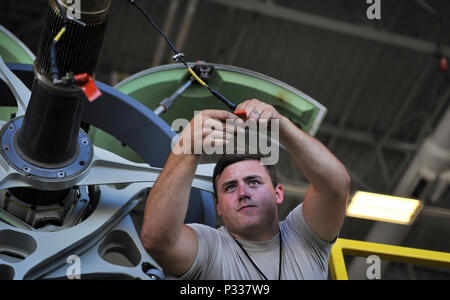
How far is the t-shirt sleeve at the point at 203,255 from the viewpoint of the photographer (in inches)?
130

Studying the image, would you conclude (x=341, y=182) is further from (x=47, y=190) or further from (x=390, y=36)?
(x=390, y=36)

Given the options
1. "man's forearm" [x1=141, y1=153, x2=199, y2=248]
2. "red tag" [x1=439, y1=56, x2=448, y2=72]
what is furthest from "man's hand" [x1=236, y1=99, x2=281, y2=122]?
"red tag" [x1=439, y1=56, x2=448, y2=72]

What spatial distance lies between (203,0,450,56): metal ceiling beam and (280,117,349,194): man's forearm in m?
7.36

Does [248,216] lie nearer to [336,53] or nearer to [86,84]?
[86,84]

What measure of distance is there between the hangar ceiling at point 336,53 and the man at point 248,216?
673 centimetres

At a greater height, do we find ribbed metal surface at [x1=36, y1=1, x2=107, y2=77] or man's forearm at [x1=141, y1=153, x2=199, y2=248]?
ribbed metal surface at [x1=36, y1=1, x2=107, y2=77]

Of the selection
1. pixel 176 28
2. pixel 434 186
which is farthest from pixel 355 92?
pixel 176 28

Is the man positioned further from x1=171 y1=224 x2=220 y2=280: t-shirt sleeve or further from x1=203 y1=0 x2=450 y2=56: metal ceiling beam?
x1=203 y1=0 x2=450 y2=56: metal ceiling beam

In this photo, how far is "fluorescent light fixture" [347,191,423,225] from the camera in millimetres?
7582

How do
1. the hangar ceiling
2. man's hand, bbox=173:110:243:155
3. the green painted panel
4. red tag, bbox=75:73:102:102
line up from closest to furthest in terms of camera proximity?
red tag, bbox=75:73:102:102, man's hand, bbox=173:110:243:155, the green painted panel, the hangar ceiling

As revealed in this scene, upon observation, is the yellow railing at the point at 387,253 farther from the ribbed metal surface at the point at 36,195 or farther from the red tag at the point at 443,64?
the red tag at the point at 443,64

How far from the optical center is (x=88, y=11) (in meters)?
3.24

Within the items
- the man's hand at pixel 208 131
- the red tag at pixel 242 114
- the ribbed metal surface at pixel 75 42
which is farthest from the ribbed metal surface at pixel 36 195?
the red tag at pixel 242 114

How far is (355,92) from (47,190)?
357 inches
